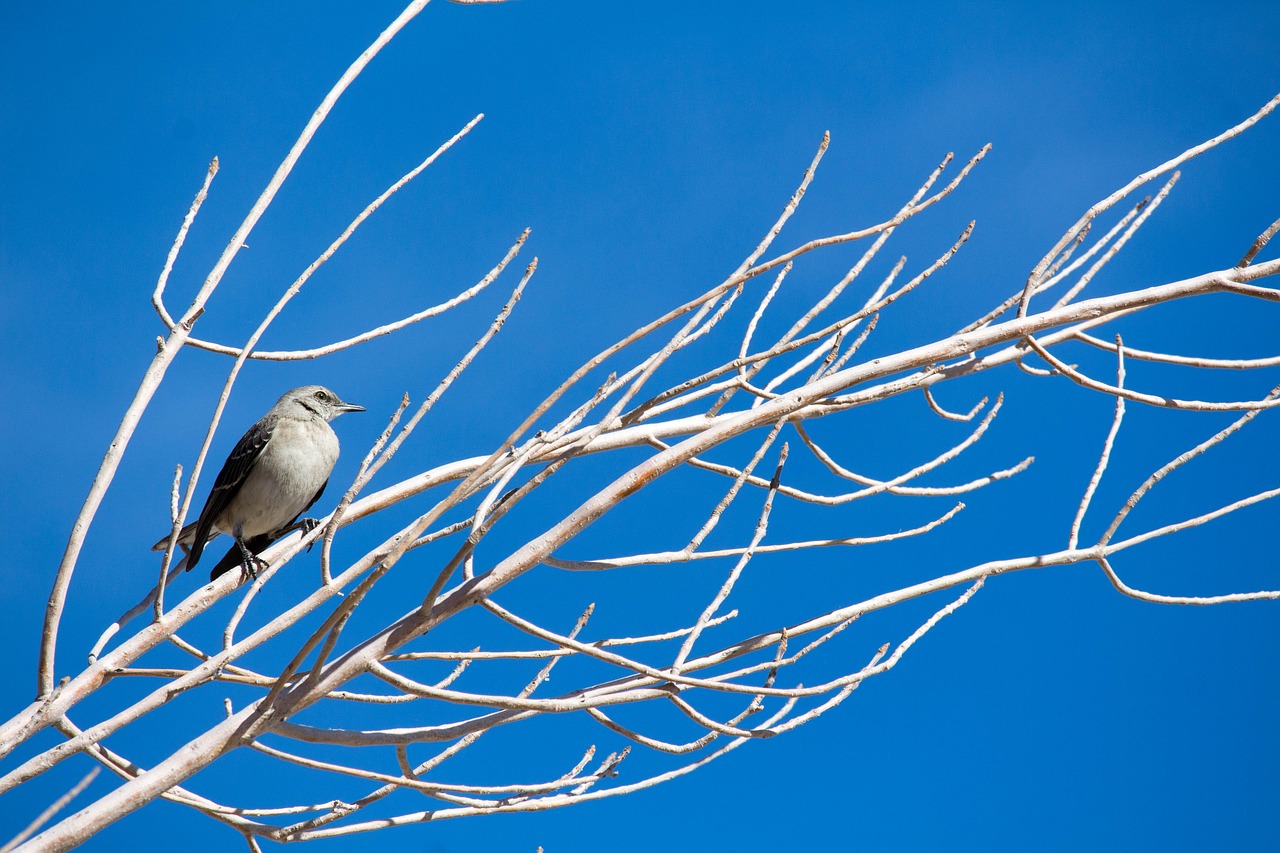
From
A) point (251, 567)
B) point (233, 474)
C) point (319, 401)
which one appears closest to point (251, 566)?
point (251, 567)

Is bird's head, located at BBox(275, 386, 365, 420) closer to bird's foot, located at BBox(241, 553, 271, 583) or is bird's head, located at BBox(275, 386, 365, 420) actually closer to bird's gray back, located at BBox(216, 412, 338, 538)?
bird's gray back, located at BBox(216, 412, 338, 538)

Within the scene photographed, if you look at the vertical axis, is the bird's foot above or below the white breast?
below

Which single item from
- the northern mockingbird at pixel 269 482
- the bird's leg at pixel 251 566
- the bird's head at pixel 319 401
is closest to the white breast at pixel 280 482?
the northern mockingbird at pixel 269 482

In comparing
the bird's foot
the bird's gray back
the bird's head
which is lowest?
the bird's foot

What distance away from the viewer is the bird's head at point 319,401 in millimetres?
7090

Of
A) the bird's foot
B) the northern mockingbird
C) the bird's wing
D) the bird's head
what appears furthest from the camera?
the bird's head

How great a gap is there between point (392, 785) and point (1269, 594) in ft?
9.05

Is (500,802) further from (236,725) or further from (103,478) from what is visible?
(103,478)

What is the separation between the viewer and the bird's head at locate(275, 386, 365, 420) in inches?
279

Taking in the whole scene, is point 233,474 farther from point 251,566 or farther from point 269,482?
point 251,566

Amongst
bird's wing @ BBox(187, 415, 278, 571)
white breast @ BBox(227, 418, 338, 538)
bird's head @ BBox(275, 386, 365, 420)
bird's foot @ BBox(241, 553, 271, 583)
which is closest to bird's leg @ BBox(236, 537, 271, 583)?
bird's foot @ BBox(241, 553, 271, 583)

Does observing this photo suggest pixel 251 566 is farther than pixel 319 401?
No

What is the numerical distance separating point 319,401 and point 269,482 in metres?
0.97

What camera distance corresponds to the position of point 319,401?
23.6 ft
